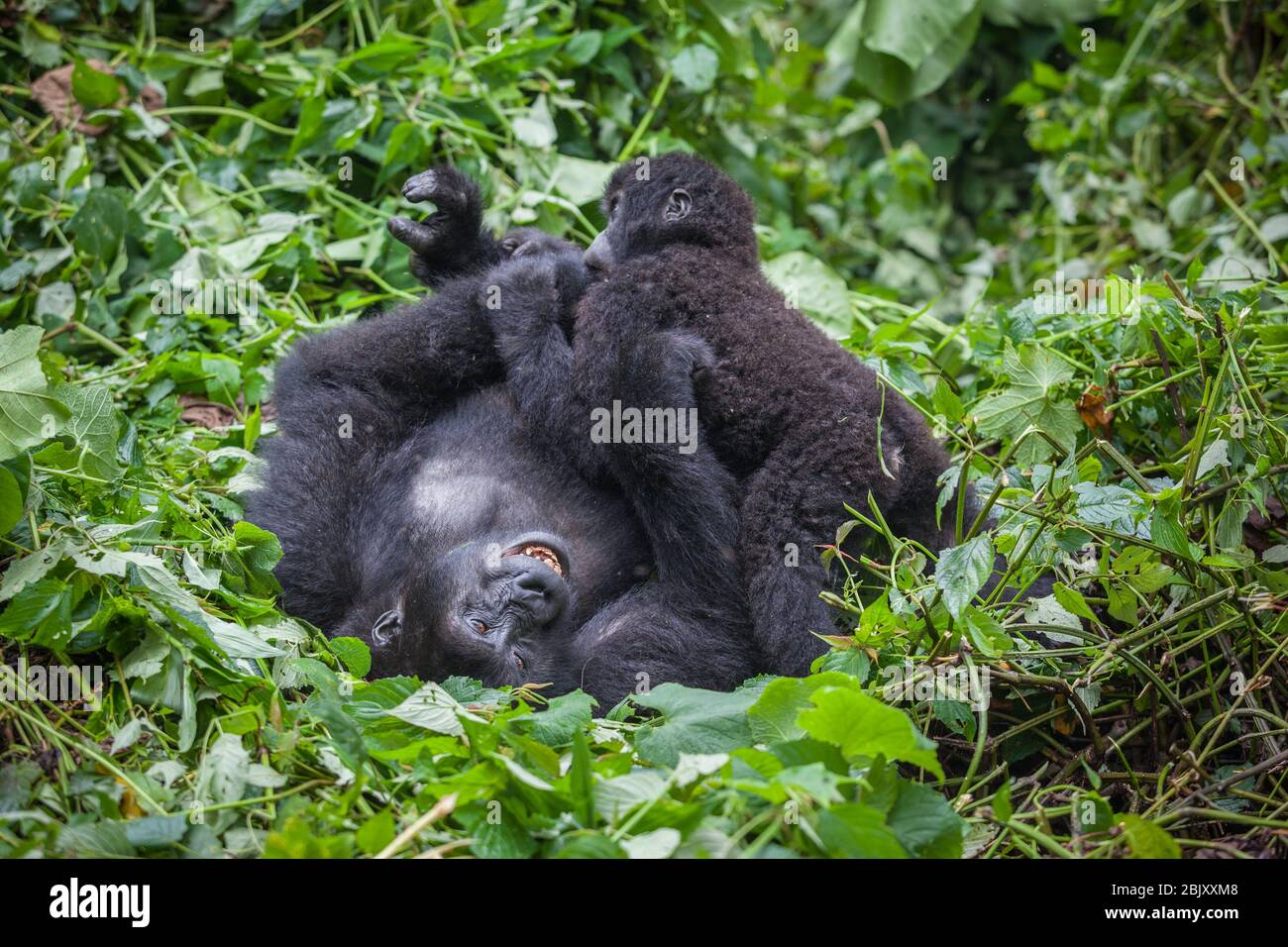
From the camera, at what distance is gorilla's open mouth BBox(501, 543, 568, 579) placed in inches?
116

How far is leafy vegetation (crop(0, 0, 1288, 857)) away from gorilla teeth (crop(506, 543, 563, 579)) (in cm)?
42

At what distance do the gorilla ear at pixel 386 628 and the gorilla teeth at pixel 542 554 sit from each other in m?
0.32

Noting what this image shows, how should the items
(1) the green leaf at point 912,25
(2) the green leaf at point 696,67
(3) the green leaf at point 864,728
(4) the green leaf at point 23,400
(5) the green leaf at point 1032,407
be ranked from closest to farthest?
1. (3) the green leaf at point 864,728
2. (4) the green leaf at point 23,400
3. (5) the green leaf at point 1032,407
4. (2) the green leaf at point 696,67
5. (1) the green leaf at point 912,25

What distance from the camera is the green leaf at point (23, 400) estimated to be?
2338 mm

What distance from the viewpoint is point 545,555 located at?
3.01 meters

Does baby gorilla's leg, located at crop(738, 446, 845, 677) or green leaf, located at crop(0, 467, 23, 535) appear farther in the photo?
baby gorilla's leg, located at crop(738, 446, 845, 677)

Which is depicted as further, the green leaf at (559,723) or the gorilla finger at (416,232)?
the gorilla finger at (416,232)

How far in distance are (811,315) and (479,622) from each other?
1961mm

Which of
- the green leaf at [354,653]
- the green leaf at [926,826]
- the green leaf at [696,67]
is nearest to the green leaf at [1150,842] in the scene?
the green leaf at [926,826]

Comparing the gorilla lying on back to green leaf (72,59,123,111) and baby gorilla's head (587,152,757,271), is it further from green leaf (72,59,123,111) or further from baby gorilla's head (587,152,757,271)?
green leaf (72,59,123,111)

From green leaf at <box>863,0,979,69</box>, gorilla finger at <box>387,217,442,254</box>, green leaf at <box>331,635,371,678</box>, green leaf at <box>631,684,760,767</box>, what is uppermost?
green leaf at <box>863,0,979,69</box>

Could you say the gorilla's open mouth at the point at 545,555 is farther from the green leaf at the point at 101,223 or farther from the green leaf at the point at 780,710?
the green leaf at the point at 101,223

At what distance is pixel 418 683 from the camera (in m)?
2.45

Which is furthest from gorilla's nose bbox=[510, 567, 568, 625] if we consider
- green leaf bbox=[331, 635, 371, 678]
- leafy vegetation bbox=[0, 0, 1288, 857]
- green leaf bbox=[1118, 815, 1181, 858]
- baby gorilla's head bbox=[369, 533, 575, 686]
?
green leaf bbox=[1118, 815, 1181, 858]
